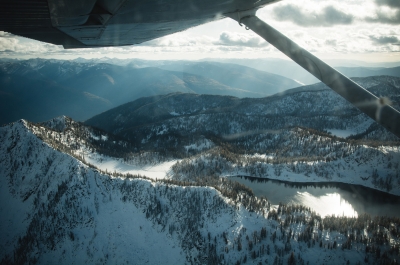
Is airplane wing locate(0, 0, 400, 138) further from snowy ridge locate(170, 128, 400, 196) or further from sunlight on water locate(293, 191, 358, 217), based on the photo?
snowy ridge locate(170, 128, 400, 196)

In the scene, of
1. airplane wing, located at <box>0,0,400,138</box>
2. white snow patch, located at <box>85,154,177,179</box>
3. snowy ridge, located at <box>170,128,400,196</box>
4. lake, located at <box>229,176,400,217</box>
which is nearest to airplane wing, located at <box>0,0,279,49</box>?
airplane wing, located at <box>0,0,400,138</box>

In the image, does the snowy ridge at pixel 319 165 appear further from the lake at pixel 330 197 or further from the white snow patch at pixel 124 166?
the white snow patch at pixel 124 166

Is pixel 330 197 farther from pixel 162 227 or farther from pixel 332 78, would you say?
pixel 332 78

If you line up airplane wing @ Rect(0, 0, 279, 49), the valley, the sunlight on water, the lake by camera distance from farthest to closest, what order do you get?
1. the lake
2. the sunlight on water
3. the valley
4. airplane wing @ Rect(0, 0, 279, 49)

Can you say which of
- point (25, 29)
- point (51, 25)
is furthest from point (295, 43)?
point (25, 29)

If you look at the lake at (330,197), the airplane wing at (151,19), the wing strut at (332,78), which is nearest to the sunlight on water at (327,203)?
the lake at (330,197)

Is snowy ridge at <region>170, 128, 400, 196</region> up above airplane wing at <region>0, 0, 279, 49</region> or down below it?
below
